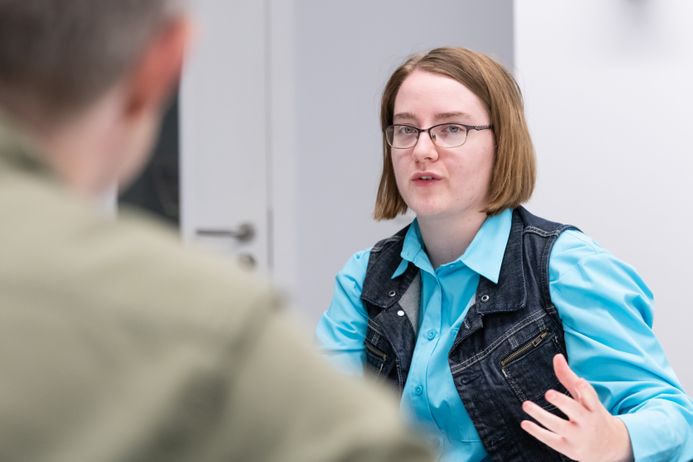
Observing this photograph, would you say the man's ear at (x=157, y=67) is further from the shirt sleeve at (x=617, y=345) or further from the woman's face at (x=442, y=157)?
the woman's face at (x=442, y=157)

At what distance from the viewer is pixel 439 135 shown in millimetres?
1675

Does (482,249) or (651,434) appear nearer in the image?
(651,434)

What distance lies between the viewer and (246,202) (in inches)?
115

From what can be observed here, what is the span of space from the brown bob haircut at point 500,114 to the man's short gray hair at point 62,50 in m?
1.22

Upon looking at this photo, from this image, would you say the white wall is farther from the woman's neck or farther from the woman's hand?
the woman's hand

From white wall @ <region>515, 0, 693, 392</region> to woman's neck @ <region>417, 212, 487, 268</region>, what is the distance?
0.85 m

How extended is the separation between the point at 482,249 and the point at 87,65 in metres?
1.17

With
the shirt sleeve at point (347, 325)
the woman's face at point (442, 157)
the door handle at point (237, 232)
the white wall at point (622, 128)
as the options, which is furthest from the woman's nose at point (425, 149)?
the door handle at point (237, 232)

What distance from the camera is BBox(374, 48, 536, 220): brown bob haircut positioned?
1.65 metres

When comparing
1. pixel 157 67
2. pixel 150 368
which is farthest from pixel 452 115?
pixel 150 368

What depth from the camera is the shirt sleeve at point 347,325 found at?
1622 millimetres

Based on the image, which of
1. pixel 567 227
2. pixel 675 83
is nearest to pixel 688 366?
pixel 675 83

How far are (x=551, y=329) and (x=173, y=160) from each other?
1599 mm

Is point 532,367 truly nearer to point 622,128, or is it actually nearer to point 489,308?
point 489,308
